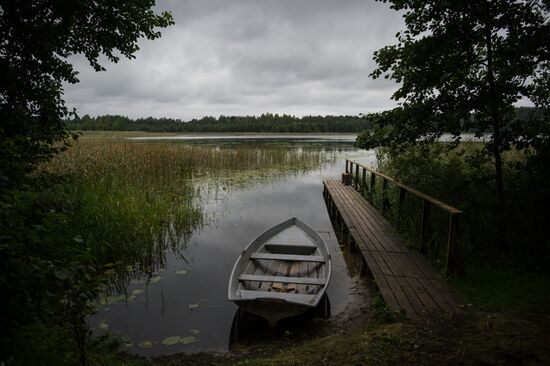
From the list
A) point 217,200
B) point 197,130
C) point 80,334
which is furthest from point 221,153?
point 197,130

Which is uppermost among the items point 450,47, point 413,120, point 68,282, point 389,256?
point 450,47

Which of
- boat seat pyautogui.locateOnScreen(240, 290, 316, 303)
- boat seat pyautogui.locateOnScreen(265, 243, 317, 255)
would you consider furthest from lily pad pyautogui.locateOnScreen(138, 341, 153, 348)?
boat seat pyautogui.locateOnScreen(265, 243, 317, 255)

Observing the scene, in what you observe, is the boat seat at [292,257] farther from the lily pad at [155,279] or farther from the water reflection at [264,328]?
the lily pad at [155,279]

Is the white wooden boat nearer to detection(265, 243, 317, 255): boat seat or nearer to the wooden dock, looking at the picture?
detection(265, 243, 317, 255): boat seat

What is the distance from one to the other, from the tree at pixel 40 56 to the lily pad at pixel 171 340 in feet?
8.55

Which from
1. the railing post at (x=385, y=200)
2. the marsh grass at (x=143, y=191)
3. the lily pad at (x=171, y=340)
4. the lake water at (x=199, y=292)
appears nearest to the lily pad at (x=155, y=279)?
the lake water at (x=199, y=292)

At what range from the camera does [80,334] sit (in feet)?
9.25

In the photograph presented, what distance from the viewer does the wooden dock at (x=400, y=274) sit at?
3.92 m

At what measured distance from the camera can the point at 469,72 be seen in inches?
212

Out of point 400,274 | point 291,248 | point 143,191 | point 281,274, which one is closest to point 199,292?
point 281,274

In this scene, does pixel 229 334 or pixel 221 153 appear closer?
pixel 229 334

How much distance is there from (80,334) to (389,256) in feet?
14.8

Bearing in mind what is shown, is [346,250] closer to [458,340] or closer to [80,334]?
[458,340]

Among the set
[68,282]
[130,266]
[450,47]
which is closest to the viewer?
[68,282]
